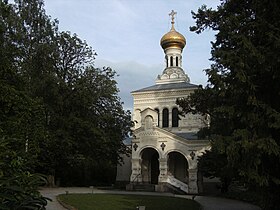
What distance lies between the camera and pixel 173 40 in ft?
148

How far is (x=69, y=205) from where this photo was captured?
15.7m

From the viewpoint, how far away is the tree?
10.7 meters

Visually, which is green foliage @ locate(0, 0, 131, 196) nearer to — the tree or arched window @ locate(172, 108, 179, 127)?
arched window @ locate(172, 108, 179, 127)

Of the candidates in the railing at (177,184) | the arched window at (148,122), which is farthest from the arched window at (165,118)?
the railing at (177,184)

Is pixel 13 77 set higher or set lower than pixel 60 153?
higher

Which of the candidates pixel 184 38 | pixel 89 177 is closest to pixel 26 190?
pixel 89 177

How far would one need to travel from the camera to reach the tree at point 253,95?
10.7 m

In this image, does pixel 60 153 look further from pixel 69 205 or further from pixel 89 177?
pixel 69 205

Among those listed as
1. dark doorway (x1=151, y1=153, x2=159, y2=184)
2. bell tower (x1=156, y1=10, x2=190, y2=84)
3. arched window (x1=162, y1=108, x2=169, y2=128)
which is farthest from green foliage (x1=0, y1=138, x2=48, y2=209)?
bell tower (x1=156, y1=10, x2=190, y2=84)

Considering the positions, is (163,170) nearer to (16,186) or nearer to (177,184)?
(177,184)

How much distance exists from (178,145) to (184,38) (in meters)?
16.8

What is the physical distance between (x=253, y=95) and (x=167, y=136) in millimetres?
23194

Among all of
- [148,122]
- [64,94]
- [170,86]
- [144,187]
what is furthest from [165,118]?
[64,94]

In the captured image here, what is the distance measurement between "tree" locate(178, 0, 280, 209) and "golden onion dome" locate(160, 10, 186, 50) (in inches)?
1268
